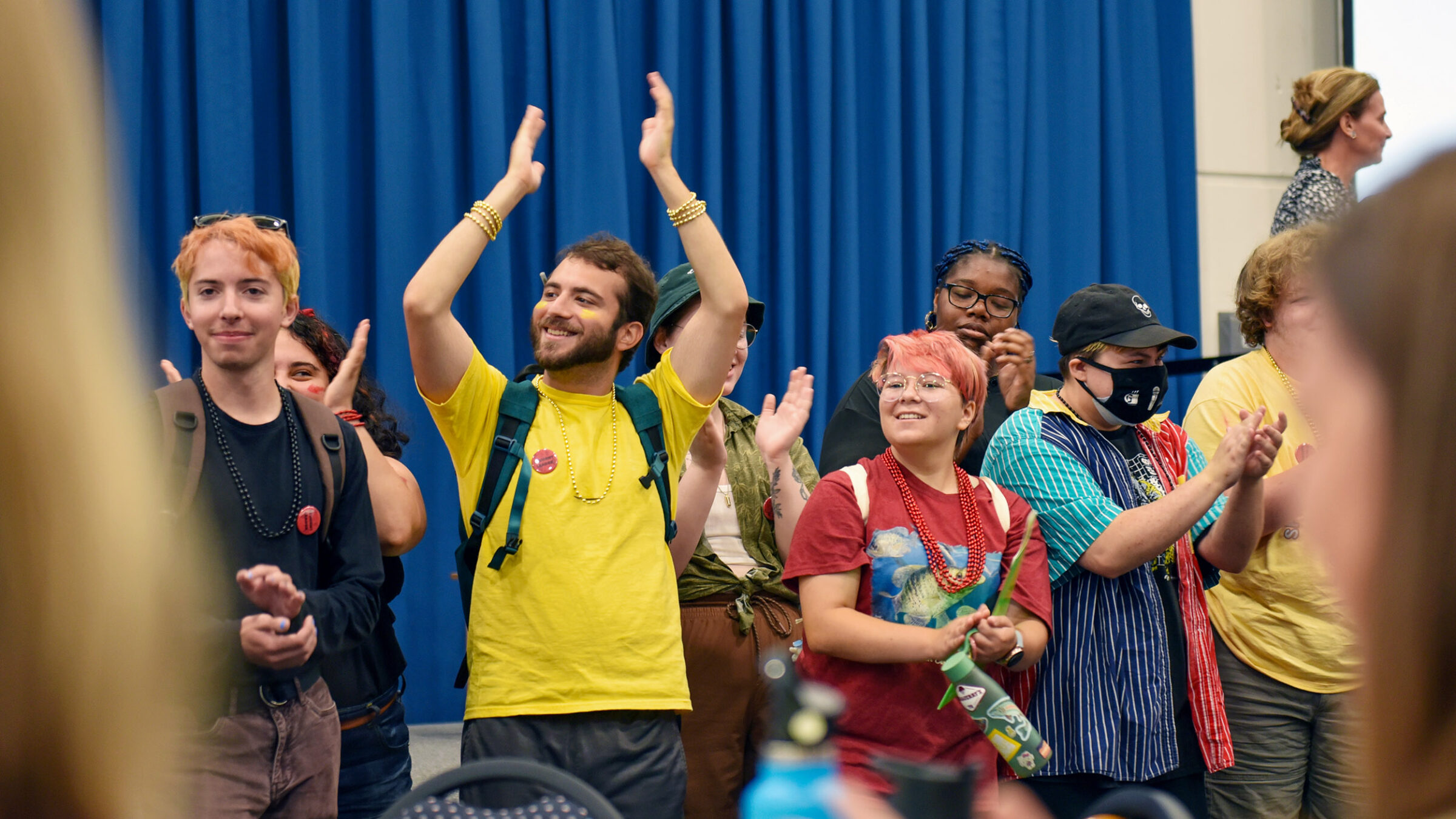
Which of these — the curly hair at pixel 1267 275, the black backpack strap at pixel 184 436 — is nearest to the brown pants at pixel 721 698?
the black backpack strap at pixel 184 436

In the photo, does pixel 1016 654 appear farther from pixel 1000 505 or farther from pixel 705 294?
pixel 705 294

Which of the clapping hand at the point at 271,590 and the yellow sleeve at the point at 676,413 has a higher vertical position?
the yellow sleeve at the point at 676,413

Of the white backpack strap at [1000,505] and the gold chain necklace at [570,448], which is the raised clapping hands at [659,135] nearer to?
the gold chain necklace at [570,448]

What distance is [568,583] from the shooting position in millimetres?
2229

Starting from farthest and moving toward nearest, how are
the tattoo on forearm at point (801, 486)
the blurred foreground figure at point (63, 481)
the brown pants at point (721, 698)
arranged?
the tattoo on forearm at point (801, 486)
the brown pants at point (721, 698)
the blurred foreground figure at point (63, 481)

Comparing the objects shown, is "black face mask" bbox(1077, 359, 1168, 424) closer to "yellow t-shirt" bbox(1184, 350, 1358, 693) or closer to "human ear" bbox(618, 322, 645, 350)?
"yellow t-shirt" bbox(1184, 350, 1358, 693)

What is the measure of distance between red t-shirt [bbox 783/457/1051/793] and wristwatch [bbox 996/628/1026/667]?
0.25 ft

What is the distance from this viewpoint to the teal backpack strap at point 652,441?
7.77 feet

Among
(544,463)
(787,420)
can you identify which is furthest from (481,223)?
(787,420)

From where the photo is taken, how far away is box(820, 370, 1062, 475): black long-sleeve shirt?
8.98 feet

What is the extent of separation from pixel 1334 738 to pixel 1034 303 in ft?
7.06

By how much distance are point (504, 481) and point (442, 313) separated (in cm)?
33

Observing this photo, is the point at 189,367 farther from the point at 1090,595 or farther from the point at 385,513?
the point at 1090,595

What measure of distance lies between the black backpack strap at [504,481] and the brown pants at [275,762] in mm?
286
